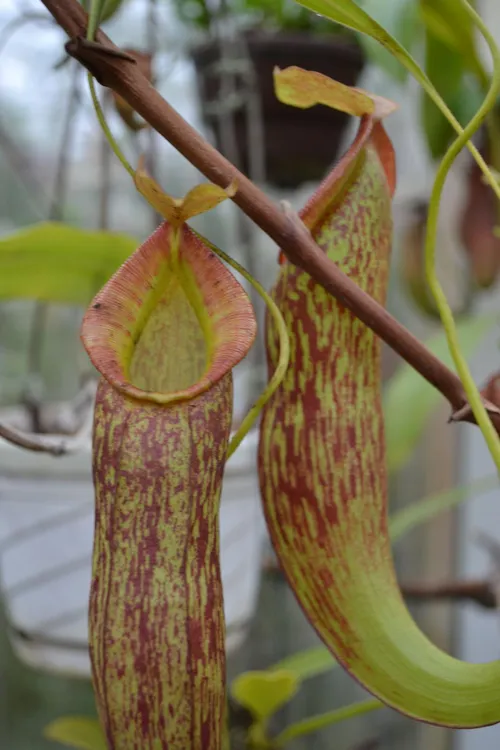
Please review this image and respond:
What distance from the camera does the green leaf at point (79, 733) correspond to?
0.68 meters

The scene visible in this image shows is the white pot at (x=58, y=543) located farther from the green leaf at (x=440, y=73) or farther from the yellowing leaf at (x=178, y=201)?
the green leaf at (x=440, y=73)

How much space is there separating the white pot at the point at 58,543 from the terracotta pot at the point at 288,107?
0.47m

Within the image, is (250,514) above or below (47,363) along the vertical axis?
below

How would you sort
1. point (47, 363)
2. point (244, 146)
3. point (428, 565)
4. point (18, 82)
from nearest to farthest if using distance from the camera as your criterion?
point (244, 146) < point (18, 82) < point (47, 363) < point (428, 565)

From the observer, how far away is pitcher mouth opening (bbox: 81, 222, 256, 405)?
332 mm

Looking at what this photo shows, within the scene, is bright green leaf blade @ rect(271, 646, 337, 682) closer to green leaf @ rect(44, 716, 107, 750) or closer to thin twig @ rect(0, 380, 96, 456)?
green leaf @ rect(44, 716, 107, 750)

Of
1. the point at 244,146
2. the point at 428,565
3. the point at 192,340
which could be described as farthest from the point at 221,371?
the point at 428,565

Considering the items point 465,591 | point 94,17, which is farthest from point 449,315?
point 465,591

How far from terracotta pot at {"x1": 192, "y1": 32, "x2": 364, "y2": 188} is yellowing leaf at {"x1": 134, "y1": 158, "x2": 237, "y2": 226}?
2.02ft

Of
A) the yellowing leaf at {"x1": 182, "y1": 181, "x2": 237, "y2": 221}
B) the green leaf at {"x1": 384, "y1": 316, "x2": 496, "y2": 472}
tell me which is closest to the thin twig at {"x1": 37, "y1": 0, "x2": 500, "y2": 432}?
the yellowing leaf at {"x1": 182, "y1": 181, "x2": 237, "y2": 221}

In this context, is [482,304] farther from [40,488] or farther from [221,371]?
[221,371]

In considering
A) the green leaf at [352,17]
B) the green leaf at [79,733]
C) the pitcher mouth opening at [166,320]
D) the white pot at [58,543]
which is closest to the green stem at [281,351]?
the pitcher mouth opening at [166,320]

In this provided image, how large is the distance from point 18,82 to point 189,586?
1.09 meters

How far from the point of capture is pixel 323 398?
0.38 m
